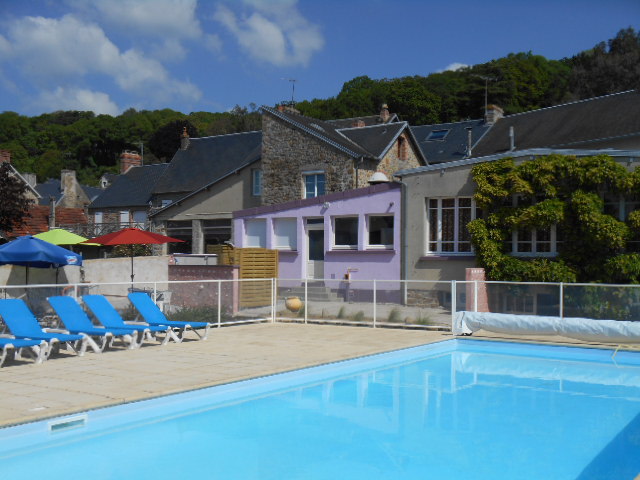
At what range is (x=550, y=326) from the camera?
44.5 ft

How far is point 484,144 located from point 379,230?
11.6 m

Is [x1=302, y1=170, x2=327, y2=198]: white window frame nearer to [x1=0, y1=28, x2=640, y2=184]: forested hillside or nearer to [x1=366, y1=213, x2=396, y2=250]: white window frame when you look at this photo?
[x1=366, y1=213, x2=396, y2=250]: white window frame

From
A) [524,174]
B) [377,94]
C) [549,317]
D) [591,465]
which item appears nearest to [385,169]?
[524,174]

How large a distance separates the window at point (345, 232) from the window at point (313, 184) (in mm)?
5948

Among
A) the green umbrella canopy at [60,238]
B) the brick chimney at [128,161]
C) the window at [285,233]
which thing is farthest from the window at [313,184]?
the brick chimney at [128,161]

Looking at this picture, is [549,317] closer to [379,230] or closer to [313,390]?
[313,390]

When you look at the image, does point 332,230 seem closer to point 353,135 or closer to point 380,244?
point 380,244

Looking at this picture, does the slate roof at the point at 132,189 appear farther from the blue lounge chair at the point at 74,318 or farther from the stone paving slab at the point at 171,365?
the blue lounge chair at the point at 74,318

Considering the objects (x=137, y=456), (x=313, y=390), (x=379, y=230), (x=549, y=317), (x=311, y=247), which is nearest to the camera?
(x=137, y=456)

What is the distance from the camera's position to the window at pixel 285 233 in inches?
955

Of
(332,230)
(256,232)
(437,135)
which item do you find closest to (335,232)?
(332,230)

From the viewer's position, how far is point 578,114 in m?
28.9

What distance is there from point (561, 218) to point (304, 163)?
1366 centimetres

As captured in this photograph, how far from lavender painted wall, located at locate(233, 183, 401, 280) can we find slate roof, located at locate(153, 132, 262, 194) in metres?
14.8
